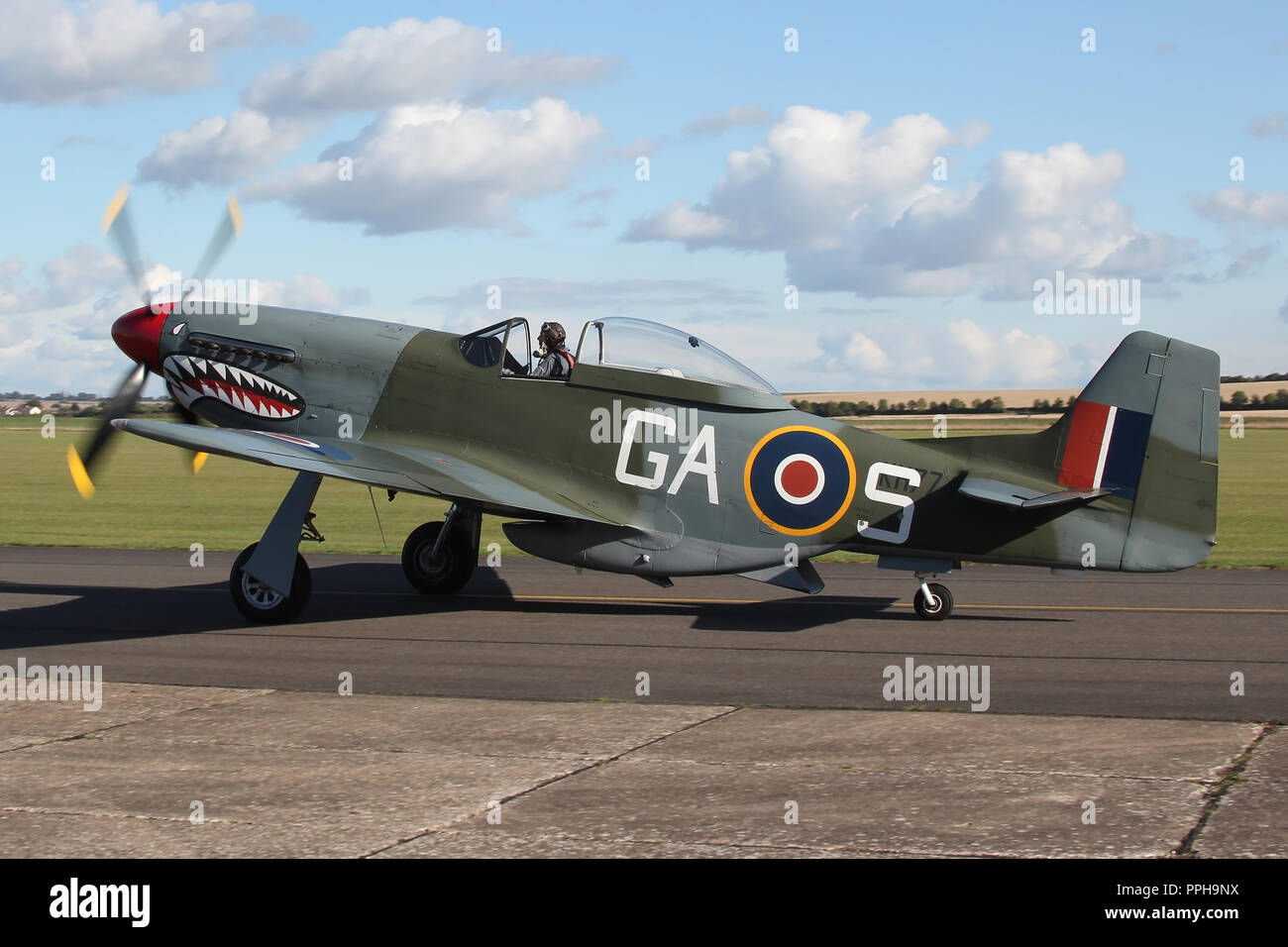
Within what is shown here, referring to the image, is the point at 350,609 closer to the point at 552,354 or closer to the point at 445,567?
the point at 445,567

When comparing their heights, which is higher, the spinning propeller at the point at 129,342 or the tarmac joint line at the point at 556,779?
the spinning propeller at the point at 129,342

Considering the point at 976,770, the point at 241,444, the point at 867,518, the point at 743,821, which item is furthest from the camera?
the point at 867,518

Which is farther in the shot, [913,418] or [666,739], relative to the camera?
[913,418]

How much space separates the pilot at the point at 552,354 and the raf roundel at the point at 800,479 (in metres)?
2.19

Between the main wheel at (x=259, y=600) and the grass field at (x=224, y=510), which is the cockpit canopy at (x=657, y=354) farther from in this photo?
the grass field at (x=224, y=510)

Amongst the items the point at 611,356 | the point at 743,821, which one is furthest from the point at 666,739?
the point at 611,356

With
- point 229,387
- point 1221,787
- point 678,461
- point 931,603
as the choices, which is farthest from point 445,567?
point 1221,787

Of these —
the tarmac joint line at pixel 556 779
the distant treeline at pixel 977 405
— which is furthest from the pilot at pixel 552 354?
the distant treeline at pixel 977 405

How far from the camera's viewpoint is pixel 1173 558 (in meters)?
12.2

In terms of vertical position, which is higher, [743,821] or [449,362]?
[449,362]

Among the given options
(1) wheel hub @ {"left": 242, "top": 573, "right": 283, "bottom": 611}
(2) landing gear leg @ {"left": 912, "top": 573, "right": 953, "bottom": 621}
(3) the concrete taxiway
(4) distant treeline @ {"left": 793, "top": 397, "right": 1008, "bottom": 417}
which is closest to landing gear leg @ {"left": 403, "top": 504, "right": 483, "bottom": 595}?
(3) the concrete taxiway

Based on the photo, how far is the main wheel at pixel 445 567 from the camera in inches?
595

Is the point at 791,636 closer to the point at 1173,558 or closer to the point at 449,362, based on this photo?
the point at 1173,558
